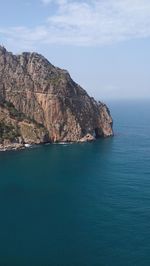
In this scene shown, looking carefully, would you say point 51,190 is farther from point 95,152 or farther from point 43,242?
point 95,152

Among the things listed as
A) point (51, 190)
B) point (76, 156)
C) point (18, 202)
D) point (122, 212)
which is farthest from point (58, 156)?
point (122, 212)

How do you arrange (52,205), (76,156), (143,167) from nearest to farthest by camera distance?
(52,205) → (143,167) → (76,156)

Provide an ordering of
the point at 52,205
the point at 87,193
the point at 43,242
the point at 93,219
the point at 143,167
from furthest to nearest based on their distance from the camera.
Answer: the point at 143,167, the point at 87,193, the point at 52,205, the point at 93,219, the point at 43,242

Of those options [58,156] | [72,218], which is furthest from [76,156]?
[72,218]

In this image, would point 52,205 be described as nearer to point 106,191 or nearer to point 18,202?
point 18,202

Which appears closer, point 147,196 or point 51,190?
point 147,196

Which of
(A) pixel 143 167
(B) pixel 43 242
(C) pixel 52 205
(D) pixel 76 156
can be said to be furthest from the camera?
(D) pixel 76 156
